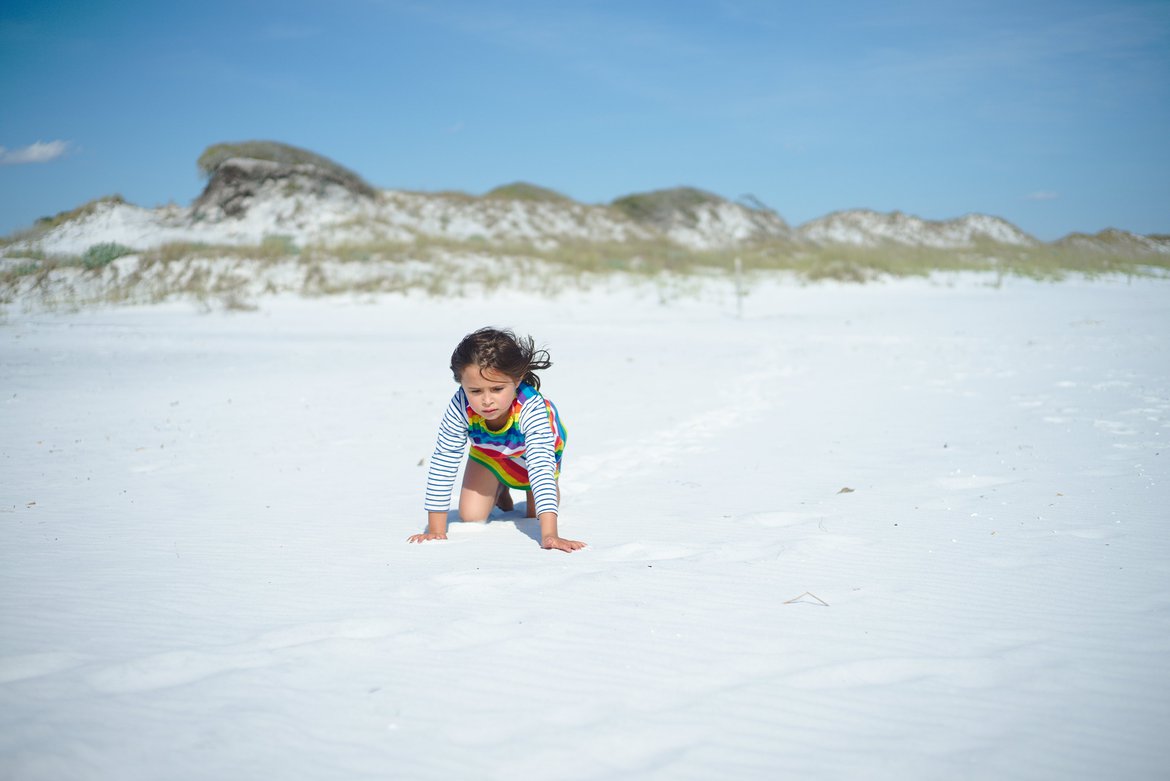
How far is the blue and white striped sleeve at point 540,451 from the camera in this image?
3490 millimetres

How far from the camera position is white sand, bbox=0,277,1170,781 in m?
1.80

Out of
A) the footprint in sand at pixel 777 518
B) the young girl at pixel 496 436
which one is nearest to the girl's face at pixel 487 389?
the young girl at pixel 496 436

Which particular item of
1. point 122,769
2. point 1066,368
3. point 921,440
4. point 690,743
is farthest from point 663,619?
point 1066,368

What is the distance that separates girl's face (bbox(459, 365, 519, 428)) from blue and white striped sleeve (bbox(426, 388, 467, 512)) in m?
0.18

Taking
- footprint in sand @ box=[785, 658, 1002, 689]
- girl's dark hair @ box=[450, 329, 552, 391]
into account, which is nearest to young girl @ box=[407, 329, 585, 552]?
girl's dark hair @ box=[450, 329, 552, 391]

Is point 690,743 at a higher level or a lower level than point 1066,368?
lower

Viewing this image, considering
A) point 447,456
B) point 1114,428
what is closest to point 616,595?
point 447,456

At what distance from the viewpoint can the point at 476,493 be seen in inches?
160

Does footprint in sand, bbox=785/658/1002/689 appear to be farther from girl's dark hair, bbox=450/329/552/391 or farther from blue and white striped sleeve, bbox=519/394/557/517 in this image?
girl's dark hair, bbox=450/329/552/391

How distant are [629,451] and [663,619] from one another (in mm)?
3336

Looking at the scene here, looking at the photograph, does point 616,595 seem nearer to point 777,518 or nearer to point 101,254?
point 777,518

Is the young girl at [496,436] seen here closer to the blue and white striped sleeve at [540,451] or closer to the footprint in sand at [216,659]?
the blue and white striped sleeve at [540,451]

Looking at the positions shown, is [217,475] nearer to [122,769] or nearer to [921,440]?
[122,769]

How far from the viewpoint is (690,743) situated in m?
1.80
